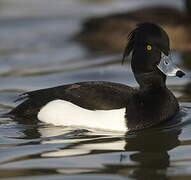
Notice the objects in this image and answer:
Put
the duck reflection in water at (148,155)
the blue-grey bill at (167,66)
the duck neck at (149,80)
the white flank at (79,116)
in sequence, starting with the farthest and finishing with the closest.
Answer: the duck neck at (149,80)
the blue-grey bill at (167,66)
the white flank at (79,116)
the duck reflection in water at (148,155)

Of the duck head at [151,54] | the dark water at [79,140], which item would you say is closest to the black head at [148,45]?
the duck head at [151,54]

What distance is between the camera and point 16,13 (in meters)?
14.1

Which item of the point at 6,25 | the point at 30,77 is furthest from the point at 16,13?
the point at 30,77

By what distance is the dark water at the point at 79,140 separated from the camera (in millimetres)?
5828

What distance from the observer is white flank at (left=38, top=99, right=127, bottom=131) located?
22.4 ft

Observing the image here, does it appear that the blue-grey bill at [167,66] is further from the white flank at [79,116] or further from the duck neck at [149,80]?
the white flank at [79,116]

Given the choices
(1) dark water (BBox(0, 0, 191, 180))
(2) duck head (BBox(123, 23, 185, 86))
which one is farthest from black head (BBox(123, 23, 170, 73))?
(1) dark water (BBox(0, 0, 191, 180))

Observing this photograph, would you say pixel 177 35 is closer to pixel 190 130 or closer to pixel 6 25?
pixel 6 25

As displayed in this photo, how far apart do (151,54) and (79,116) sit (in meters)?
0.85

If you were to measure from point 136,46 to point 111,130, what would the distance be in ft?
2.79

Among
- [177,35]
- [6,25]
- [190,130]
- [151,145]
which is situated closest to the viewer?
[151,145]

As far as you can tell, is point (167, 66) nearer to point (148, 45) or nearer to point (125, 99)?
point (148, 45)

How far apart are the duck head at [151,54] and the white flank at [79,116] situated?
579 millimetres

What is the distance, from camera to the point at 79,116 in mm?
6957
